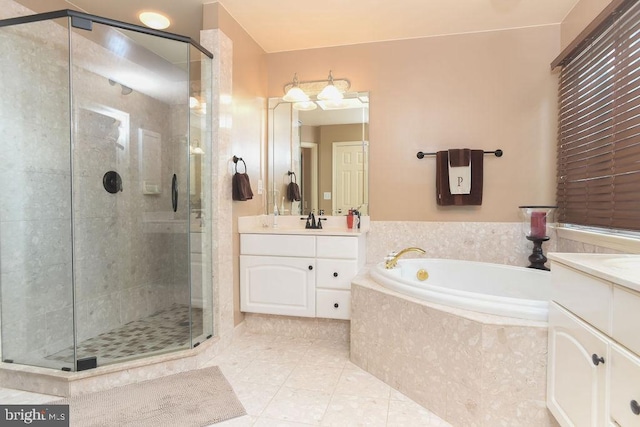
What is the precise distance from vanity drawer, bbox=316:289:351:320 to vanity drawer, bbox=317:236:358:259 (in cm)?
27

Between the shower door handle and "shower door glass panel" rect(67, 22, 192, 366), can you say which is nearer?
"shower door glass panel" rect(67, 22, 192, 366)

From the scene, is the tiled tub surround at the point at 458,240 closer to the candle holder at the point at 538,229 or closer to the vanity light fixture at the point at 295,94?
the candle holder at the point at 538,229

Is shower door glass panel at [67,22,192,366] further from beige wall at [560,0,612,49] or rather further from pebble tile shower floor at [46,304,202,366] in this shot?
beige wall at [560,0,612,49]

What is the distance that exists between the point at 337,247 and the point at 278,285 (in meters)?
0.55

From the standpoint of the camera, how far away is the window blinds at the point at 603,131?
1.64 m

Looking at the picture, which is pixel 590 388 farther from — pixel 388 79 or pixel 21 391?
pixel 21 391

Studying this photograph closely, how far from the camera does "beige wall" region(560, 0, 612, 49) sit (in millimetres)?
2023

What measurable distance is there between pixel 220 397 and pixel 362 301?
0.96m

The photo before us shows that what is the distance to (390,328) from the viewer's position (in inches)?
74.1

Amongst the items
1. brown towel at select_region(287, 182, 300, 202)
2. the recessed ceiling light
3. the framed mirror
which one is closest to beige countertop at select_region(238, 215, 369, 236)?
the framed mirror

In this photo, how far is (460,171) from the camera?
2.63m

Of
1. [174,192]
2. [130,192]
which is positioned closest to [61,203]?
[130,192]

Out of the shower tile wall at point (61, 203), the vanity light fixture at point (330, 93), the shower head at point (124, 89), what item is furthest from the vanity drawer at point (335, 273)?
the shower head at point (124, 89)

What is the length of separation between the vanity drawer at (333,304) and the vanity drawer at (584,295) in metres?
1.35
